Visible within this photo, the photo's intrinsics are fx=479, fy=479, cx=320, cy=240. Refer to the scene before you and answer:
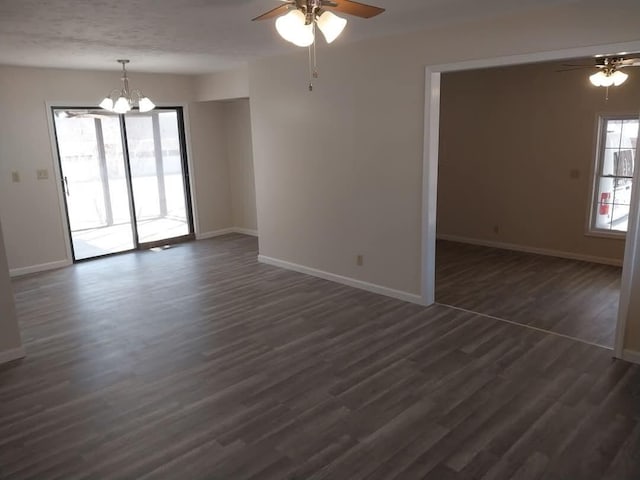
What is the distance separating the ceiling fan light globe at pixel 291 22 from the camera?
249 cm

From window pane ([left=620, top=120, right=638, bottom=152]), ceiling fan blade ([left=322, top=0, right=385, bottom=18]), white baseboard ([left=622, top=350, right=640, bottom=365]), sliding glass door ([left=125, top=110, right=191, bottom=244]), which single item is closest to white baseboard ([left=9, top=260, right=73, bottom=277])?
sliding glass door ([left=125, top=110, right=191, bottom=244])

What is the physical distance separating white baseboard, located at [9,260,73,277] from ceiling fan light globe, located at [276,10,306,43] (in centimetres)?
544

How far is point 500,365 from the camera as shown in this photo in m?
3.60

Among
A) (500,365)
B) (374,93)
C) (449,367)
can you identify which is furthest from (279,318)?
(374,93)

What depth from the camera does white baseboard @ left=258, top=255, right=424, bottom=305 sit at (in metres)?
4.96

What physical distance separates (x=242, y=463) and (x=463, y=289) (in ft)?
11.3

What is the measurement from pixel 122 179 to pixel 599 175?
6.77m

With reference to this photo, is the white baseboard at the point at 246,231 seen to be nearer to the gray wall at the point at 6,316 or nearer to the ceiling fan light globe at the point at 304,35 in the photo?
the gray wall at the point at 6,316

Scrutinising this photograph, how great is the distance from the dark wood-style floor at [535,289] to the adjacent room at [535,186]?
14 millimetres

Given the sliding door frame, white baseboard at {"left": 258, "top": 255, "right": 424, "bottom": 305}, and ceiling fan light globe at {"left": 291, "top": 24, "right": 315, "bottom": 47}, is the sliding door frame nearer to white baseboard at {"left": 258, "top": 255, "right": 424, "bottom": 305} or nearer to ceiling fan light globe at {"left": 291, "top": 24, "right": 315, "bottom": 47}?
white baseboard at {"left": 258, "top": 255, "right": 424, "bottom": 305}

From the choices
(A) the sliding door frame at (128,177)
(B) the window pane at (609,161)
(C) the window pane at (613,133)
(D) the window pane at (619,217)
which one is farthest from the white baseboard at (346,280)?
(C) the window pane at (613,133)

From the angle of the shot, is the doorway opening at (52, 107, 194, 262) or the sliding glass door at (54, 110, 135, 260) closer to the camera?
the sliding glass door at (54, 110, 135, 260)

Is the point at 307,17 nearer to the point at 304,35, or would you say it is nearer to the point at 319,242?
the point at 304,35

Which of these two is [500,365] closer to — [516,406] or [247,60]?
[516,406]
